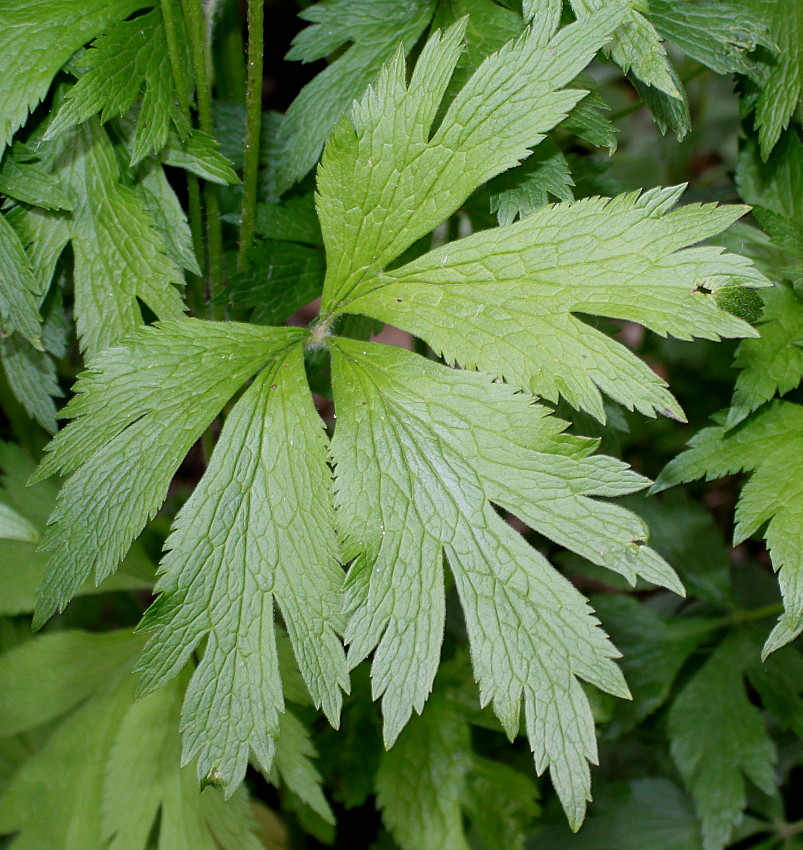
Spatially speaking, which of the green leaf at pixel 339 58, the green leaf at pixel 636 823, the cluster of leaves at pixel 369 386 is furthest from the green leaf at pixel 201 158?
the green leaf at pixel 636 823

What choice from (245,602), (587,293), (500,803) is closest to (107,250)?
(245,602)

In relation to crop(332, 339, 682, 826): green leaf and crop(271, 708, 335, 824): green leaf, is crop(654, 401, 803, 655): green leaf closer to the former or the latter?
crop(332, 339, 682, 826): green leaf

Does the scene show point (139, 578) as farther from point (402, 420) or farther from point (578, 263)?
point (578, 263)

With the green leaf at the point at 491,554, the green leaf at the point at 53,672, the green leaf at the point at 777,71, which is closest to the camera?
the green leaf at the point at 491,554

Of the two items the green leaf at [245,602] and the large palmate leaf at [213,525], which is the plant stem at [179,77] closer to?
the large palmate leaf at [213,525]

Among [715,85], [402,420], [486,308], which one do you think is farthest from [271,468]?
[715,85]

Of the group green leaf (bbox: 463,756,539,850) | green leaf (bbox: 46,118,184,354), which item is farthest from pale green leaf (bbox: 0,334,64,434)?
green leaf (bbox: 463,756,539,850)
